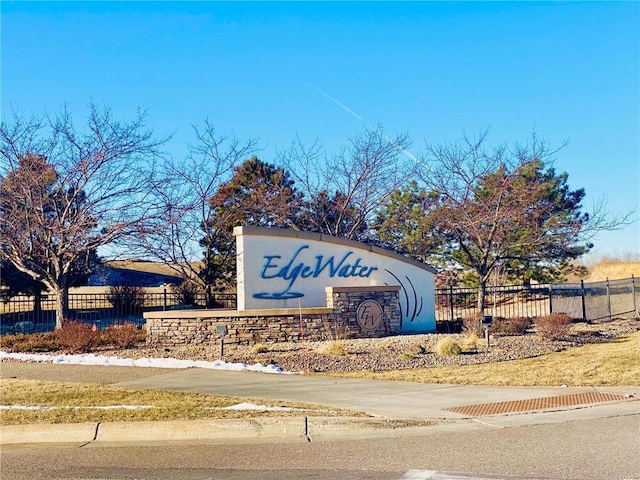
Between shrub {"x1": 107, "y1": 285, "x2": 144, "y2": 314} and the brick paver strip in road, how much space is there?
23.7m

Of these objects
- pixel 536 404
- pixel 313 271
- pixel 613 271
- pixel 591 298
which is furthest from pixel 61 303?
pixel 613 271

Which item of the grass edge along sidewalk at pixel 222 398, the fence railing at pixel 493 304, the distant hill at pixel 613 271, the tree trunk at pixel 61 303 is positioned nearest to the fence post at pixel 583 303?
the fence railing at pixel 493 304

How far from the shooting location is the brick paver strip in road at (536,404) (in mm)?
9617

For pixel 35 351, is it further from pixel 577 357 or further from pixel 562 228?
pixel 562 228

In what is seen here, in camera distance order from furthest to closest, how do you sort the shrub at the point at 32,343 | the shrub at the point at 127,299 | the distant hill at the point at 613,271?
the distant hill at the point at 613,271, the shrub at the point at 127,299, the shrub at the point at 32,343

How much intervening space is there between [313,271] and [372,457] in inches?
502

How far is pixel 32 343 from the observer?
17453 millimetres

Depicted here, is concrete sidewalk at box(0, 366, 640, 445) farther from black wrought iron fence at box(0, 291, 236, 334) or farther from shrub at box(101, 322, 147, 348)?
black wrought iron fence at box(0, 291, 236, 334)

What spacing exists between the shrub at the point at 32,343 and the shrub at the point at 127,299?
41.5 ft

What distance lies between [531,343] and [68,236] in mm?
12580

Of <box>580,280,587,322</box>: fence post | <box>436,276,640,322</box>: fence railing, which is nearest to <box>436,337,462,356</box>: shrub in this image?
<box>436,276,640,322</box>: fence railing

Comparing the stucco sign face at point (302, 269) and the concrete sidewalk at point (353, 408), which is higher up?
the stucco sign face at point (302, 269)

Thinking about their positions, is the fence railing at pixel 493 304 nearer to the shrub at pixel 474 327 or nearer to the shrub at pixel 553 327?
the shrub at pixel 474 327

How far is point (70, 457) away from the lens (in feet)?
25.0
